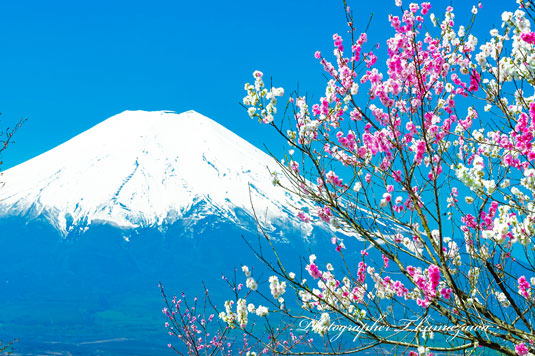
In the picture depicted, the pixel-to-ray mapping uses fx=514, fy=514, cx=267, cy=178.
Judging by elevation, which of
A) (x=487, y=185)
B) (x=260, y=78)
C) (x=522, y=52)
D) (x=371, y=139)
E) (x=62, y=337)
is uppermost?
(x=62, y=337)

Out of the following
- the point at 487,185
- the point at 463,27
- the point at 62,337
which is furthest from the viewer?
the point at 62,337

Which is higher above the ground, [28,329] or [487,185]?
[28,329]

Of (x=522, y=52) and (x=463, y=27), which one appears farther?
(x=463, y=27)

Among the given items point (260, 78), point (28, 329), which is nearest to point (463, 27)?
point (260, 78)

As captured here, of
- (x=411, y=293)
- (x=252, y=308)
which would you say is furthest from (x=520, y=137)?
(x=252, y=308)

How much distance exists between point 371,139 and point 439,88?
1.05 meters

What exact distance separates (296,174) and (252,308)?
50.4 inches

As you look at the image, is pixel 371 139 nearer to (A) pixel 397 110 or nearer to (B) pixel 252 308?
(A) pixel 397 110

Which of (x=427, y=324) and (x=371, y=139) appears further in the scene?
(x=371, y=139)

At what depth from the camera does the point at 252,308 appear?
466 cm

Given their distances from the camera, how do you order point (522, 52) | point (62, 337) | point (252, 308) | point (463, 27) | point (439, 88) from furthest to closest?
point (62, 337) < point (439, 88) < point (463, 27) < point (252, 308) < point (522, 52)

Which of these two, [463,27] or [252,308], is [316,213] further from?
[463,27]

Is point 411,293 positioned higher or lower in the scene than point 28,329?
lower

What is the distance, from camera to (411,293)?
5035 mm
